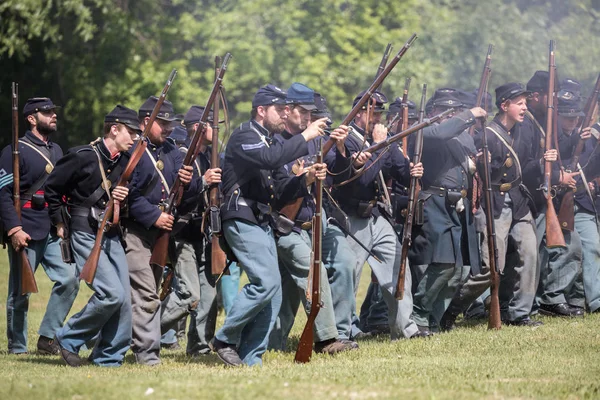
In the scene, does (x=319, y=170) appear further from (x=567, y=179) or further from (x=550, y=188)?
(x=567, y=179)

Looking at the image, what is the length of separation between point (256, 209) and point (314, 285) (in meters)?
0.74

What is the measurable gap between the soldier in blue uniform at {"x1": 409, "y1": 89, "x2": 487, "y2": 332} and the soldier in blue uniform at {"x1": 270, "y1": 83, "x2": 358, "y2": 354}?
869 millimetres

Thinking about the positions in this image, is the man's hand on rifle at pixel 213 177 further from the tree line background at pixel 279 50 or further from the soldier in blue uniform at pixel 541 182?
the tree line background at pixel 279 50

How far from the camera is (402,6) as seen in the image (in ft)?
84.6

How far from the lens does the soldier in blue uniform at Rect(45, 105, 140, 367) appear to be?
29.4ft

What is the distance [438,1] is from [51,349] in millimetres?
18444

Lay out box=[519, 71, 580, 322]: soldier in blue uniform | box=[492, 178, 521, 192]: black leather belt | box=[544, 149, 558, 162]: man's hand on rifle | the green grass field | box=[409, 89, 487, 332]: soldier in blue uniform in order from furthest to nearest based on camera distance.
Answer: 1. box=[519, 71, 580, 322]: soldier in blue uniform
2. box=[544, 149, 558, 162]: man's hand on rifle
3. box=[492, 178, 521, 192]: black leather belt
4. box=[409, 89, 487, 332]: soldier in blue uniform
5. the green grass field

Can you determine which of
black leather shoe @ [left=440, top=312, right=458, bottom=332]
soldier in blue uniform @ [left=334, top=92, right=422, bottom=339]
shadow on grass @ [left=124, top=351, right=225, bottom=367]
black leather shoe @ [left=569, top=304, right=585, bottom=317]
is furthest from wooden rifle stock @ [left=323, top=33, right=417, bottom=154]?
black leather shoe @ [left=569, top=304, right=585, bottom=317]

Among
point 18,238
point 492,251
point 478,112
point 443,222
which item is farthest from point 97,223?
point 492,251

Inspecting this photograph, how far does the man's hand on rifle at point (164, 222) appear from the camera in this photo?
9.31 metres

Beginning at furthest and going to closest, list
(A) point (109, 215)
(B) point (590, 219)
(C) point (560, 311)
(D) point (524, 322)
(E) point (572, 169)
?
1. (B) point (590, 219)
2. (E) point (572, 169)
3. (C) point (560, 311)
4. (D) point (524, 322)
5. (A) point (109, 215)

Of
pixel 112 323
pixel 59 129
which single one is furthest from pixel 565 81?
pixel 59 129

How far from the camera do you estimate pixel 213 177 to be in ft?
30.2

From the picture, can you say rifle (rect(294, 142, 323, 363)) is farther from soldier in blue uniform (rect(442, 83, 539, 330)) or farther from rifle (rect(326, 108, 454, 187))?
soldier in blue uniform (rect(442, 83, 539, 330))
